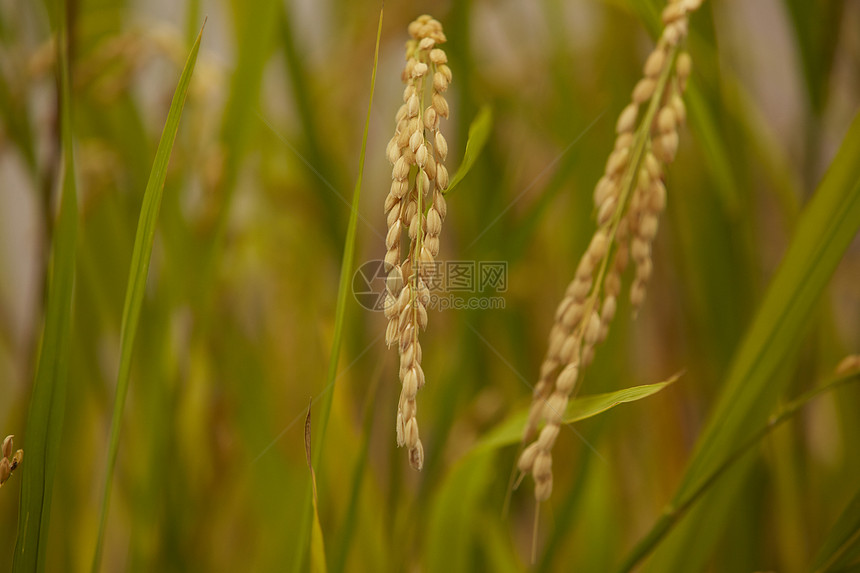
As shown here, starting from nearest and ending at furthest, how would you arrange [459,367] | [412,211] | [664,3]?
[412,211] → [664,3] → [459,367]

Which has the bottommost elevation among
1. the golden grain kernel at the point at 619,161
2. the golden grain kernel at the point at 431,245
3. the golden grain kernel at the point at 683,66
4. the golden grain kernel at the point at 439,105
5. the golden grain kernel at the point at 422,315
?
the golden grain kernel at the point at 422,315

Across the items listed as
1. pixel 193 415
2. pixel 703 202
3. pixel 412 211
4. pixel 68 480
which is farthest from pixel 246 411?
pixel 703 202

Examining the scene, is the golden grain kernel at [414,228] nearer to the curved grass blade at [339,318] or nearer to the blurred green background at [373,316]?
the curved grass blade at [339,318]

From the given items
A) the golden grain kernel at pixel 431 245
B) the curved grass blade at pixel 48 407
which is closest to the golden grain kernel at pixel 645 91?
the golden grain kernel at pixel 431 245

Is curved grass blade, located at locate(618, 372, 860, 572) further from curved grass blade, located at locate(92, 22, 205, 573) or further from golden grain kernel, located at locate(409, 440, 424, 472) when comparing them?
curved grass blade, located at locate(92, 22, 205, 573)

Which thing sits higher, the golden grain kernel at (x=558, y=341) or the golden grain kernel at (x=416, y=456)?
the golden grain kernel at (x=558, y=341)

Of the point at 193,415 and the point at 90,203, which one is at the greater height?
the point at 90,203

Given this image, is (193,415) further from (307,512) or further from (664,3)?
(664,3)
